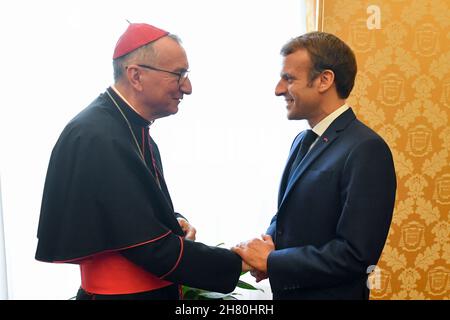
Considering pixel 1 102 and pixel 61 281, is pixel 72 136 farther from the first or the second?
pixel 61 281

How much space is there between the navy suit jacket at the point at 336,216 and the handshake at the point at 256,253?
0.08 meters

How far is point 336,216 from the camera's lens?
171cm

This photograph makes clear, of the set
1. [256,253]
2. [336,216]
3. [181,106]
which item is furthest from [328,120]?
[181,106]

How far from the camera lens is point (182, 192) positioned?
2.98 meters

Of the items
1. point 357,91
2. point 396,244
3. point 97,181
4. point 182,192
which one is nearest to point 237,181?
point 182,192

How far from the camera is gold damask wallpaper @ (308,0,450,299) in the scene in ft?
10.1

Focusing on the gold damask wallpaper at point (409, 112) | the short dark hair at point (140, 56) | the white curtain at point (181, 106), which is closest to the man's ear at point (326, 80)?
the short dark hair at point (140, 56)

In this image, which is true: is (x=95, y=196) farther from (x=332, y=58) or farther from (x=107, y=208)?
(x=332, y=58)

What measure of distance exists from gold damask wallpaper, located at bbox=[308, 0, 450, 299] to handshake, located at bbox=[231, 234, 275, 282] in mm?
1489

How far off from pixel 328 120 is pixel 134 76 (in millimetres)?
779

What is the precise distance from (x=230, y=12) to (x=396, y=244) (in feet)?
6.15

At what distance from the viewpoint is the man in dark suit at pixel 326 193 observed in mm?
1631

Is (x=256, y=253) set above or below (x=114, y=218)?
below

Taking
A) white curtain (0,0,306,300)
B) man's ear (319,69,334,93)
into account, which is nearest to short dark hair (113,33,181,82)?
man's ear (319,69,334,93)
